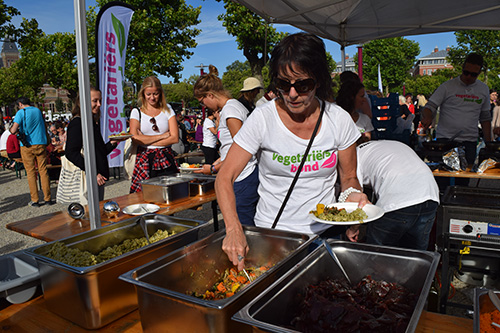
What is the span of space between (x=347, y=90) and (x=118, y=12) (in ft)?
7.87

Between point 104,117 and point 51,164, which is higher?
point 104,117

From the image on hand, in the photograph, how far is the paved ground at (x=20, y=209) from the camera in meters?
4.89

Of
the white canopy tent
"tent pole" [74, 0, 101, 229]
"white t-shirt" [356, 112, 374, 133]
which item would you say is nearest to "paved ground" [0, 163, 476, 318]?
"tent pole" [74, 0, 101, 229]

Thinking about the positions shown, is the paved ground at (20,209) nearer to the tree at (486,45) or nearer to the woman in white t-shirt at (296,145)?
the woman in white t-shirt at (296,145)

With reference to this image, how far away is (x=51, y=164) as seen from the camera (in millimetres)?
7930

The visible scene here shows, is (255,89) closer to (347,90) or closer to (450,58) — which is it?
(347,90)

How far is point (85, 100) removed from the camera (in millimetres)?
1946

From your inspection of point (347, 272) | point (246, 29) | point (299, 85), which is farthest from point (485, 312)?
point (246, 29)

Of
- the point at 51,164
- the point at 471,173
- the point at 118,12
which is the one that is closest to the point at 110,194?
the point at 51,164

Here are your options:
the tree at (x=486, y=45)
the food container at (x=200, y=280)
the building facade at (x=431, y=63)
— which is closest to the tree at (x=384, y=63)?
the tree at (x=486, y=45)

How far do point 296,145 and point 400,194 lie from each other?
833 millimetres

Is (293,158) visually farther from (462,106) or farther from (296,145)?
(462,106)

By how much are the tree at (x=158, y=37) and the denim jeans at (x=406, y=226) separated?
14147 mm

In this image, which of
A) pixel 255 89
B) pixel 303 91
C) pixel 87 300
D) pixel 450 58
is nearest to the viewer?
pixel 87 300
